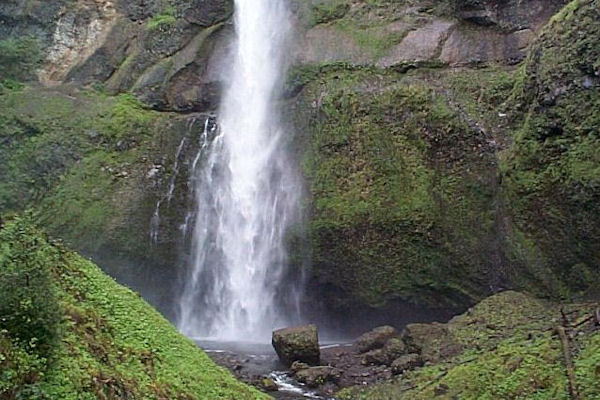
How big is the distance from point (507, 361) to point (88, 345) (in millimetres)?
6024

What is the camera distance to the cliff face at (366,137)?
48.6 ft

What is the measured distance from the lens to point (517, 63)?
1942 cm

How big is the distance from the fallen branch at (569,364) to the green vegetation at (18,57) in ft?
69.4

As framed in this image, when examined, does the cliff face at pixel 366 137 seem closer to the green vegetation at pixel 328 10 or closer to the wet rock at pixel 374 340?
the green vegetation at pixel 328 10

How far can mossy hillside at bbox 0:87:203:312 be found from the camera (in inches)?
762

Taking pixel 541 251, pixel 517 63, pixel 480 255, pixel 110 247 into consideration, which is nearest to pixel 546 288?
pixel 541 251

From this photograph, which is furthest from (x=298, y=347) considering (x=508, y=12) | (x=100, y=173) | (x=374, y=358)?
(x=508, y=12)

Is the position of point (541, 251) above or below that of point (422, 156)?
below

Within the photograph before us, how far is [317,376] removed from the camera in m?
12.6

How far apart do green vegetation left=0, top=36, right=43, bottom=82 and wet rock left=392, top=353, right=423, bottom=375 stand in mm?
18260

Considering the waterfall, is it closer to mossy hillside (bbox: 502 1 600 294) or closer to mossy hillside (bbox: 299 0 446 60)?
mossy hillside (bbox: 299 0 446 60)

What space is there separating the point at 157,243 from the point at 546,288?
10.3m

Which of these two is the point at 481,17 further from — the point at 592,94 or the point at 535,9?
the point at 592,94

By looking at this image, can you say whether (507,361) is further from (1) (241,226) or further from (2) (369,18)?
(2) (369,18)
